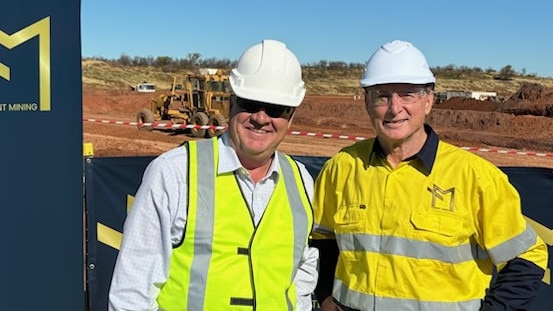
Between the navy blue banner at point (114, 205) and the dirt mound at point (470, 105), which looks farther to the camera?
the dirt mound at point (470, 105)

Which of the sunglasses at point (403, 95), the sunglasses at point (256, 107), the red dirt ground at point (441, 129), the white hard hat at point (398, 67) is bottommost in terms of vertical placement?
the red dirt ground at point (441, 129)

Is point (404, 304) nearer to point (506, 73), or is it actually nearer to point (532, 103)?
point (532, 103)

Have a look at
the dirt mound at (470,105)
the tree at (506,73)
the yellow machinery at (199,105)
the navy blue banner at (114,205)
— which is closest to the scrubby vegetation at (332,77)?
the tree at (506,73)

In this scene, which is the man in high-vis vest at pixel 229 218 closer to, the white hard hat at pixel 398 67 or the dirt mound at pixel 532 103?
the white hard hat at pixel 398 67

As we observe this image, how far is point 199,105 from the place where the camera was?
76.0ft

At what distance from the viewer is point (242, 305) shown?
229cm

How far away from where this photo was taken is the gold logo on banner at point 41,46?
352cm

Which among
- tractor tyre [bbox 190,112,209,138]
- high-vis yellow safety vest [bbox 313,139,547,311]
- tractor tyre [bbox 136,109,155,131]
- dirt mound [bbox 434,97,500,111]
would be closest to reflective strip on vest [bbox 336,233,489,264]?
high-vis yellow safety vest [bbox 313,139,547,311]

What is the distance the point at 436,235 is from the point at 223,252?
91 cm

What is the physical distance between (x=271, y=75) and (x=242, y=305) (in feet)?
2.87

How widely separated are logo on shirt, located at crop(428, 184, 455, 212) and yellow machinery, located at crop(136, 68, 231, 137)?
1819 centimetres

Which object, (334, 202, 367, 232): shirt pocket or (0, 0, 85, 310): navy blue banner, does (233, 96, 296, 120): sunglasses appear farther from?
(0, 0, 85, 310): navy blue banner

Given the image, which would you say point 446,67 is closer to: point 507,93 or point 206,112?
point 507,93

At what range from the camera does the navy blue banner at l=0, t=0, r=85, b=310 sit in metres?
3.54
